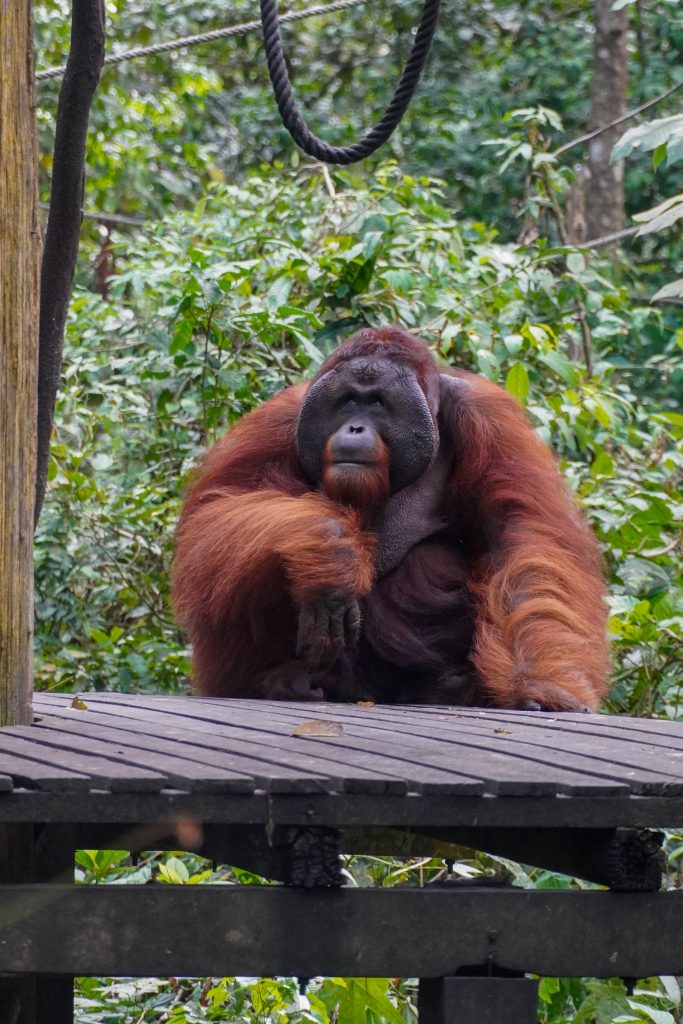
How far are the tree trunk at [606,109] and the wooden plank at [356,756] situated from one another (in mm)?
6506

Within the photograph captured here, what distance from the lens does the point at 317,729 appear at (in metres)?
2.22

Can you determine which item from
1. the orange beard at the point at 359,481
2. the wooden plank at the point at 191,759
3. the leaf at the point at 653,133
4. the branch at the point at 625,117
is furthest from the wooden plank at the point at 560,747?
the branch at the point at 625,117

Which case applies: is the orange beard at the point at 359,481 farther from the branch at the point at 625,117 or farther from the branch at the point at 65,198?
the branch at the point at 625,117

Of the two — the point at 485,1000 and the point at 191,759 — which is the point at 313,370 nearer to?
the point at 191,759

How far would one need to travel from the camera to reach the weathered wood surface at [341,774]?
169 centimetres

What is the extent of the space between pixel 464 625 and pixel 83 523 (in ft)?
6.20

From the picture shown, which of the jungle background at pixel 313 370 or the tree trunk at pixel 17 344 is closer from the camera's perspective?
the tree trunk at pixel 17 344

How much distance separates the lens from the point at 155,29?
973 centimetres

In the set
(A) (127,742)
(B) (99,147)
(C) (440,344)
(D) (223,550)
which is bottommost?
(A) (127,742)

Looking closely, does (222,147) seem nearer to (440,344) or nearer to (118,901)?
(440,344)

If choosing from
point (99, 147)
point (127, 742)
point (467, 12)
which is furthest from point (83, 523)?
point (467, 12)

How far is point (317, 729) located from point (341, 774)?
482 millimetres

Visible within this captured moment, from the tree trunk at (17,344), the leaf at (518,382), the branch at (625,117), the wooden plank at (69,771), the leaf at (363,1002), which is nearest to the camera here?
the wooden plank at (69,771)

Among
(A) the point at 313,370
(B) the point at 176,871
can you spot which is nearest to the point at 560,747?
(B) the point at 176,871
